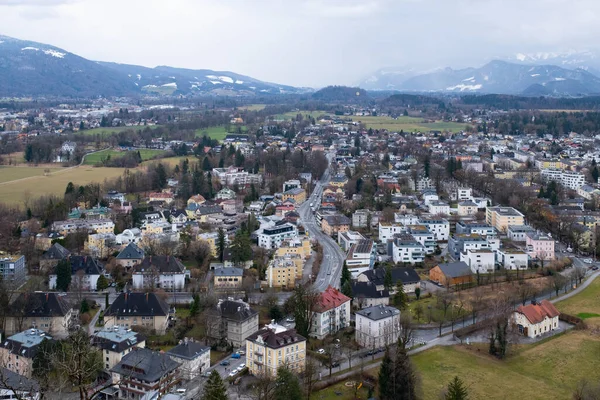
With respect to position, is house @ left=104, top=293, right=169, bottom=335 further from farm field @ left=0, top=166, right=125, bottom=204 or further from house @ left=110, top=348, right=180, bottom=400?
farm field @ left=0, top=166, right=125, bottom=204

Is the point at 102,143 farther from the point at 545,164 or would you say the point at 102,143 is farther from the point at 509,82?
the point at 509,82

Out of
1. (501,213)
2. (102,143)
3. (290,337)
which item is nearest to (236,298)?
(290,337)

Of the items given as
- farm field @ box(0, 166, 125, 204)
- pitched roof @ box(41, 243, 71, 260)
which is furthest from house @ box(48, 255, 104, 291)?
farm field @ box(0, 166, 125, 204)

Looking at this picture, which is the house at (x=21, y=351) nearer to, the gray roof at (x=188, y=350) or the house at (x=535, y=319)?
the gray roof at (x=188, y=350)

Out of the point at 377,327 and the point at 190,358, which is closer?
the point at 190,358

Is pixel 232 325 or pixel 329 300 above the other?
pixel 329 300

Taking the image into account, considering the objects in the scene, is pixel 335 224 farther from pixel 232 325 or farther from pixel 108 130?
pixel 108 130

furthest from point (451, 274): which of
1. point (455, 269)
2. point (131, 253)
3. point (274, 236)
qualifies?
point (131, 253)
